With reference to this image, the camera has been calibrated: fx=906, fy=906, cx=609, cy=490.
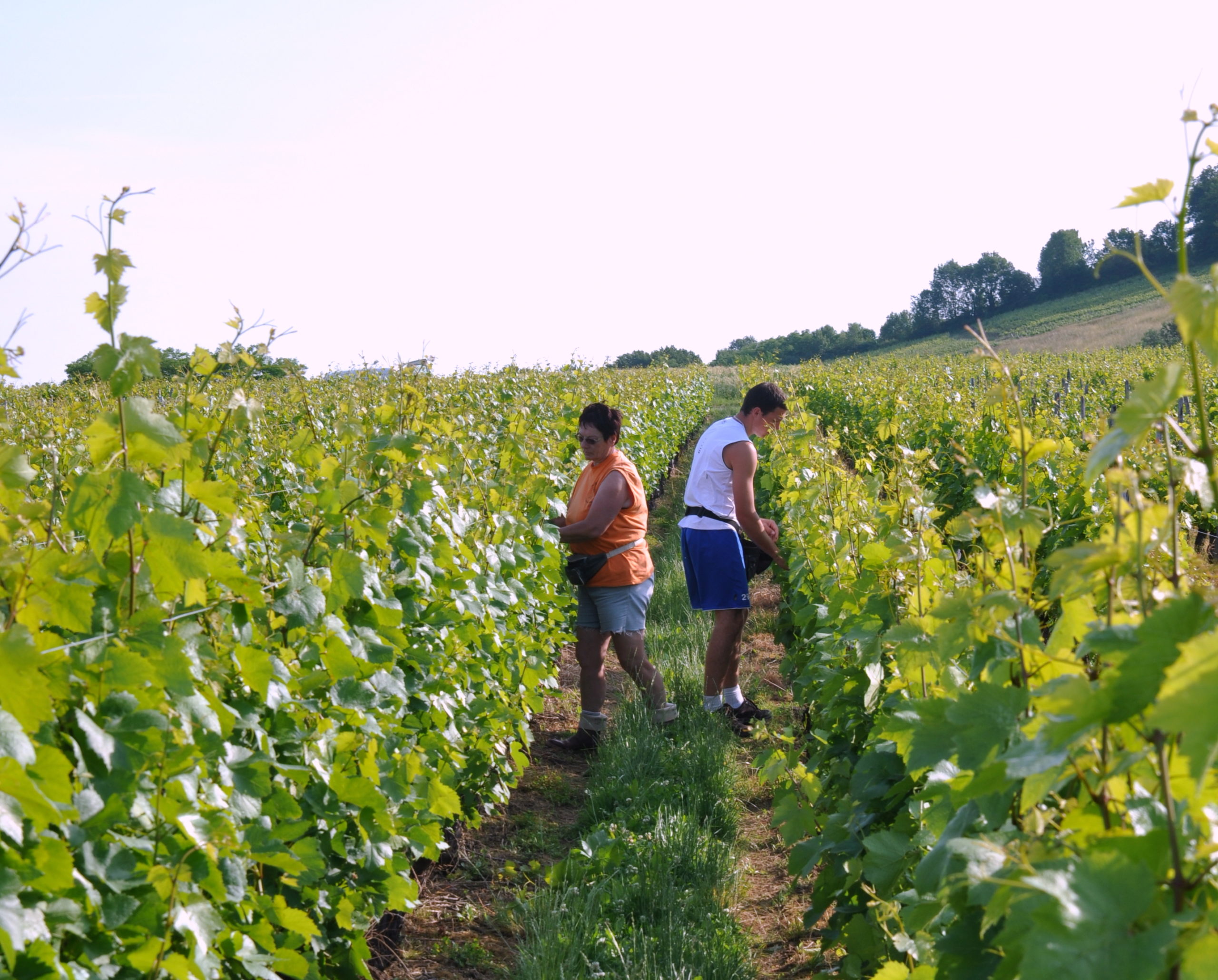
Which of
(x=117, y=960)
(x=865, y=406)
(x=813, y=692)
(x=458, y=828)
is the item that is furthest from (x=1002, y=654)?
(x=865, y=406)

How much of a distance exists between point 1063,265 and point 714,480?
85064mm

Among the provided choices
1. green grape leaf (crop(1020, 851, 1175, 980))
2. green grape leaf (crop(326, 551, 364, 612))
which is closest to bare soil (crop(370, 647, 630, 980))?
green grape leaf (crop(326, 551, 364, 612))

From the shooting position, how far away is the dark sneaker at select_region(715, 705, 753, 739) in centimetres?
526

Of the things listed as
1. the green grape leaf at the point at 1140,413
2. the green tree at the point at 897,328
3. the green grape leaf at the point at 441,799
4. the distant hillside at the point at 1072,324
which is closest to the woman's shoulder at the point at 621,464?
the green grape leaf at the point at 441,799

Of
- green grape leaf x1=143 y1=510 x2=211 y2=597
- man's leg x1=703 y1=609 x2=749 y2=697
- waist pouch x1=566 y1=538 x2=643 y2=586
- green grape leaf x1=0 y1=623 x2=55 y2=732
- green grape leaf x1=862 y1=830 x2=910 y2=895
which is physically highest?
green grape leaf x1=143 y1=510 x2=211 y2=597

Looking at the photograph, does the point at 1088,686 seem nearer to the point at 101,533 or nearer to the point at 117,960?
the point at 101,533

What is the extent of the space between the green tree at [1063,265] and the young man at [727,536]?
80.8 metres

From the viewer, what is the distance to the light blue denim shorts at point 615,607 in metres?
5.08

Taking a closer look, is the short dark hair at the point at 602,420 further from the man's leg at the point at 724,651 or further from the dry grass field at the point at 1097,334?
the dry grass field at the point at 1097,334

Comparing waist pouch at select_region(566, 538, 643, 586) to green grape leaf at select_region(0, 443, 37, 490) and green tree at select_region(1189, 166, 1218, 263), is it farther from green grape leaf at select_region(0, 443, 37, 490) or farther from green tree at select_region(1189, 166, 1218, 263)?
green tree at select_region(1189, 166, 1218, 263)

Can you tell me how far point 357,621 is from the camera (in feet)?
8.46

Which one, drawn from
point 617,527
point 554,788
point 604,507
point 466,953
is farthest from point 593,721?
point 466,953

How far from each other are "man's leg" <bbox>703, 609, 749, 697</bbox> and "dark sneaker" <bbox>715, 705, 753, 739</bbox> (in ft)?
0.40

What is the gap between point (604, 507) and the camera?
193 inches
